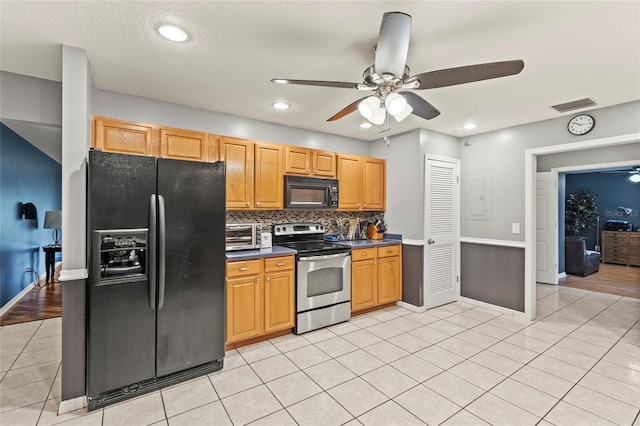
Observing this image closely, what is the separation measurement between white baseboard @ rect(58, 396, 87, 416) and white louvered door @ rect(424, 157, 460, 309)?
12.4 ft

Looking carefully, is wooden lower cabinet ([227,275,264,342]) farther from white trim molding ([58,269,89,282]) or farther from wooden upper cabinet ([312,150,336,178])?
wooden upper cabinet ([312,150,336,178])

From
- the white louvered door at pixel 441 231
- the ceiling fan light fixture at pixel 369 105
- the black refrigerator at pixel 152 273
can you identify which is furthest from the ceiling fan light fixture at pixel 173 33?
the white louvered door at pixel 441 231

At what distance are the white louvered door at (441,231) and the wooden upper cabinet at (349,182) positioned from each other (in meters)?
0.94

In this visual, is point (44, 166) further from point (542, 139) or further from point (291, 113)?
point (542, 139)

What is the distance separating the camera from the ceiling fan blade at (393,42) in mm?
1688

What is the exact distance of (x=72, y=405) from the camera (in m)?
2.23

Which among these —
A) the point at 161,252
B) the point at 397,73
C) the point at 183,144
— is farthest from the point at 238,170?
the point at 397,73

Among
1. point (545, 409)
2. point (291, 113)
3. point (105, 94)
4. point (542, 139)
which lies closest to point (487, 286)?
point (542, 139)

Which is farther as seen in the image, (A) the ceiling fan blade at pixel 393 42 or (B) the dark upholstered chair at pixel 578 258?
(B) the dark upholstered chair at pixel 578 258

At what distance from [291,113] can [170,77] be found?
4.48 feet

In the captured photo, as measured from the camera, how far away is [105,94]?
3.07 metres

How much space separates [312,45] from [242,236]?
2128 millimetres

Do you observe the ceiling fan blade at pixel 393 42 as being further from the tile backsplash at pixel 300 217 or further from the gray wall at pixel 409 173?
the gray wall at pixel 409 173

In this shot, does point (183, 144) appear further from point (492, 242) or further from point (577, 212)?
point (577, 212)
